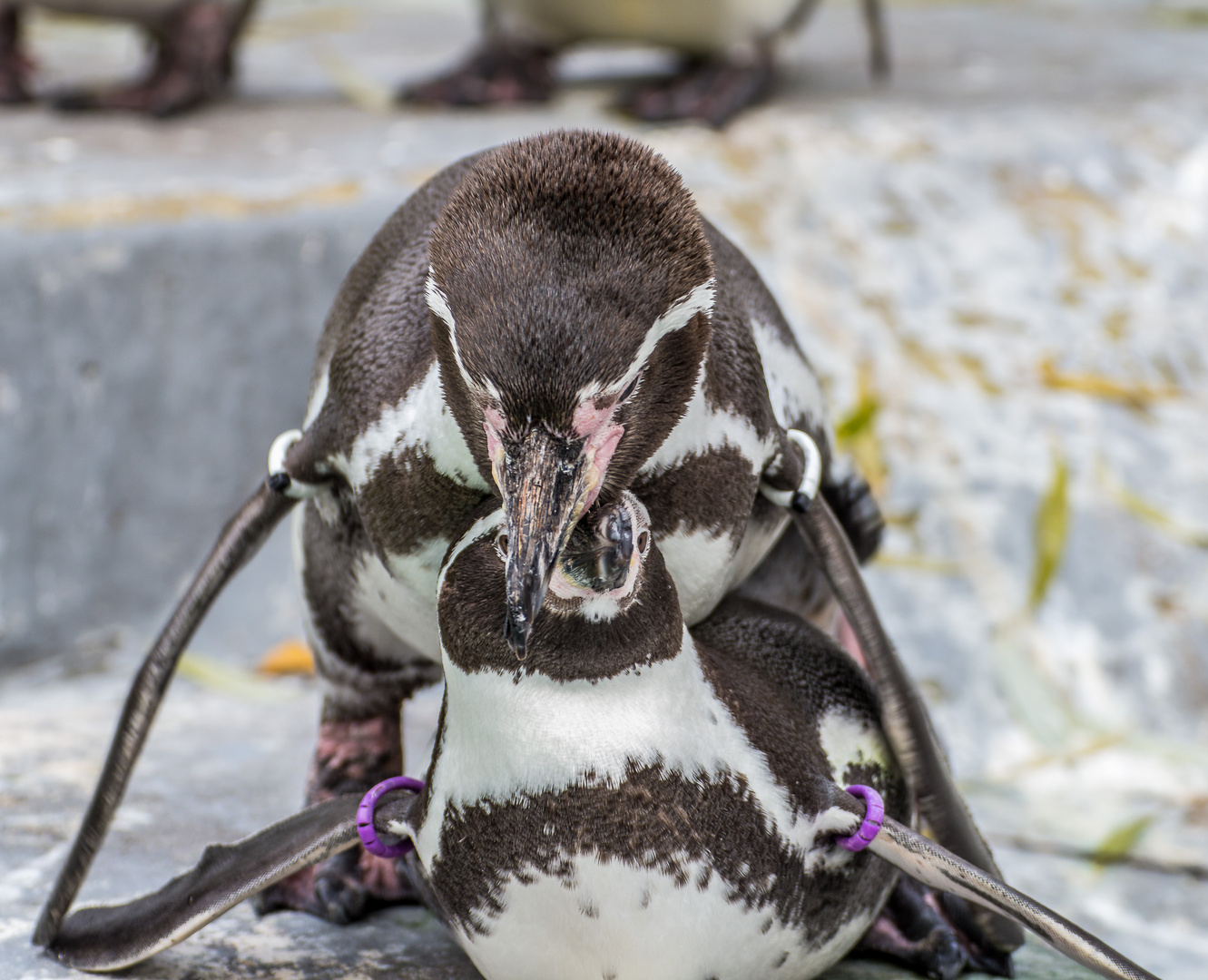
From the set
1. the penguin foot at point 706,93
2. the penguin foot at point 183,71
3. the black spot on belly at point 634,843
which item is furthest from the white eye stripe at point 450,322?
the penguin foot at point 183,71

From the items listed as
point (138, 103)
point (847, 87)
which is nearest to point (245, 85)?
point (138, 103)

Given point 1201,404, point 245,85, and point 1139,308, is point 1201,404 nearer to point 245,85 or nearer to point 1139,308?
point 1139,308

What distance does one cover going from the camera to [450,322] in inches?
32.3

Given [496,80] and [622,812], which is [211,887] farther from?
[496,80]

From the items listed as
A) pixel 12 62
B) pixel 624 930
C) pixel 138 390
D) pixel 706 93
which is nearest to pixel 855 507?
pixel 624 930

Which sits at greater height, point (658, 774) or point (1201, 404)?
point (658, 774)

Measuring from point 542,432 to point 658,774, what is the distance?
0.23 meters

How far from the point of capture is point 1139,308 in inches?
96.7

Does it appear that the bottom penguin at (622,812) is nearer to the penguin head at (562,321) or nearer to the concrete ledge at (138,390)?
the penguin head at (562,321)

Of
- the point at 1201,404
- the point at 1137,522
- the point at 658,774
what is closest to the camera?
the point at 658,774

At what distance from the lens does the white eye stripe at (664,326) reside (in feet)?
2.56

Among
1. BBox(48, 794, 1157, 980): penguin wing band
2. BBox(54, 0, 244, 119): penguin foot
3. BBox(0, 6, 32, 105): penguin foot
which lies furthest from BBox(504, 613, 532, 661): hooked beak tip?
BBox(0, 6, 32, 105): penguin foot

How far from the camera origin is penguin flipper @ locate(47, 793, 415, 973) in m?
1.01

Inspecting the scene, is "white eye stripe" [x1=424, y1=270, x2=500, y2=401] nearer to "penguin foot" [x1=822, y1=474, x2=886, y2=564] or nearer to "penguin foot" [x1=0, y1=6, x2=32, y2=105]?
"penguin foot" [x1=822, y1=474, x2=886, y2=564]
